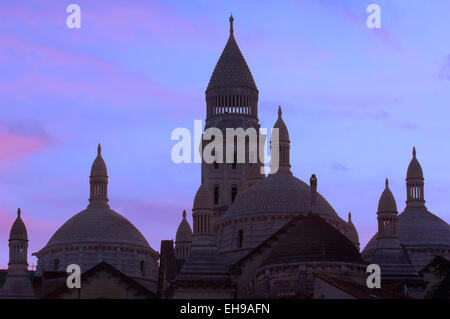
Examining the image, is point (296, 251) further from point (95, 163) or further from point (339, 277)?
point (95, 163)

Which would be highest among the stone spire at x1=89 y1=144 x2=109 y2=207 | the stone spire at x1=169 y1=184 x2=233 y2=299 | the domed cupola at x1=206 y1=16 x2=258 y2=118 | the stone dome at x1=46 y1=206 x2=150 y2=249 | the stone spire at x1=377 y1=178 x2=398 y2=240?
the domed cupola at x1=206 y1=16 x2=258 y2=118

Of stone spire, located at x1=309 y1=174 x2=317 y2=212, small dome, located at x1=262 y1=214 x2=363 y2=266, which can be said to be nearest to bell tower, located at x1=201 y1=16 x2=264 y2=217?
stone spire, located at x1=309 y1=174 x2=317 y2=212

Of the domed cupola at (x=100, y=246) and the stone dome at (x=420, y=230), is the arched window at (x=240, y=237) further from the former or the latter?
the domed cupola at (x=100, y=246)

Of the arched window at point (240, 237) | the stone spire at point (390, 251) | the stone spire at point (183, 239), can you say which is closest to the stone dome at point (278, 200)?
the arched window at point (240, 237)

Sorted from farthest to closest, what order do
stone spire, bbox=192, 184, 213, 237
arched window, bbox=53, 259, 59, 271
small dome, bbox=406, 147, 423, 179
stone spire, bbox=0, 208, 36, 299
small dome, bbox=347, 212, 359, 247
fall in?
1. small dome, bbox=406, 147, 423, 179
2. arched window, bbox=53, 259, 59, 271
3. small dome, bbox=347, 212, 359, 247
4. stone spire, bbox=0, 208, 36, 299
5. stone spire, bbox=192, 184, 213, 237

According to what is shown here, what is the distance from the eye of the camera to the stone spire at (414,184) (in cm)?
12456

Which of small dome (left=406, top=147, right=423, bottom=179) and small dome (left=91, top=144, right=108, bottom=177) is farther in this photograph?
small dome (left=91, top=144, right=108, bottom=177)

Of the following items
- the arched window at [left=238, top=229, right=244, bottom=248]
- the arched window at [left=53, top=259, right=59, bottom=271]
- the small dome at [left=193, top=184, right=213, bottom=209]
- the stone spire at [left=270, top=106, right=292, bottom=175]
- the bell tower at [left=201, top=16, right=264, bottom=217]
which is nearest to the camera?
the small dome at [left=193, top=184, right=213, bottom=209]

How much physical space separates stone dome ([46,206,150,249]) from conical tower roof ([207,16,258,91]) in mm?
19495

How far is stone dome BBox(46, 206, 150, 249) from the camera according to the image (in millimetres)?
122312

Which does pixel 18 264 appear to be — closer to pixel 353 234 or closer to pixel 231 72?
pixel 353 234

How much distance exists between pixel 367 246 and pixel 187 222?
1951 cm

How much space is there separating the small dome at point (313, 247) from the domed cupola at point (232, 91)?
44050 millimetres

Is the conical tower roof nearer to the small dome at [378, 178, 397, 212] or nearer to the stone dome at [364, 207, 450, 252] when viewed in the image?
the stone dome at [364, 207, 450, 252]
